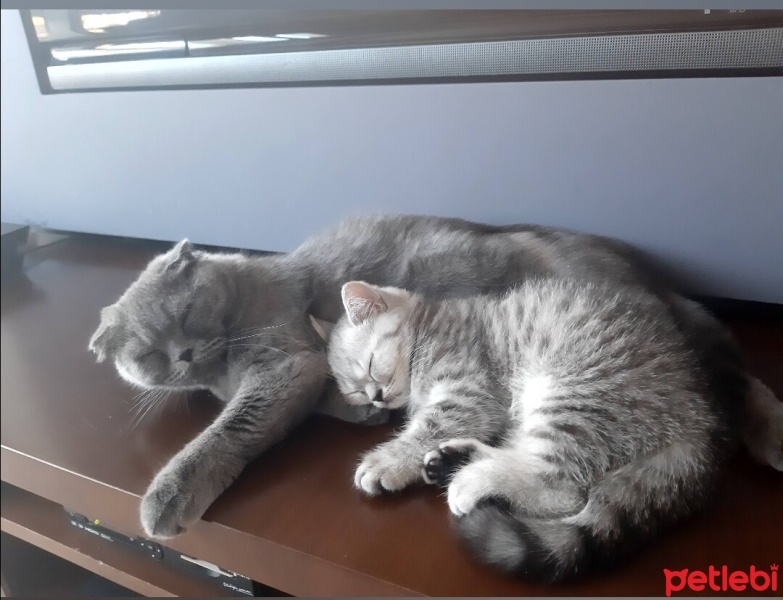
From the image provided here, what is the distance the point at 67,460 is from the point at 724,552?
75 cm

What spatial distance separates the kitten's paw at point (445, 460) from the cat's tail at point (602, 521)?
0.07m

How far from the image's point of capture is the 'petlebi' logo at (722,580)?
1.73ft

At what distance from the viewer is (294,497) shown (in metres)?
0.68

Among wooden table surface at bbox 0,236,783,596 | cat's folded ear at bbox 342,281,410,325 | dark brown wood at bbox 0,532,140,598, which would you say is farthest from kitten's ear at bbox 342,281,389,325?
dark brown wood at bbox 0,532,140,598

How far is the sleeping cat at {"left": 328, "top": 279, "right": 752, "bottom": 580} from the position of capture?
1.87ft

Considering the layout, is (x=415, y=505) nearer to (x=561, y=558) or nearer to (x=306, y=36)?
(x=561, y=558)

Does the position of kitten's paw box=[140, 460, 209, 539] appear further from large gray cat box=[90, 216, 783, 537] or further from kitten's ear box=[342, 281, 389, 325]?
kitten's ear box=[342, 281, 389, 325]

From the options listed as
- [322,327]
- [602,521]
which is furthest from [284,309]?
[602,521]

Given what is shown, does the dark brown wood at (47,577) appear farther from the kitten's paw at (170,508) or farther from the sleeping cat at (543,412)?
the sleeping cat at (543,412)

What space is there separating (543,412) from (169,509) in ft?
1.39

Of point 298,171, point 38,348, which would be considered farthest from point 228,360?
point 38,348

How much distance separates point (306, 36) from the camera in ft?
2.80

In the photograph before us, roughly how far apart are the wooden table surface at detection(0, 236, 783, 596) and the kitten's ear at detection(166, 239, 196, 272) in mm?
199

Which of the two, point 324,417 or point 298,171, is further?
point 298,171
